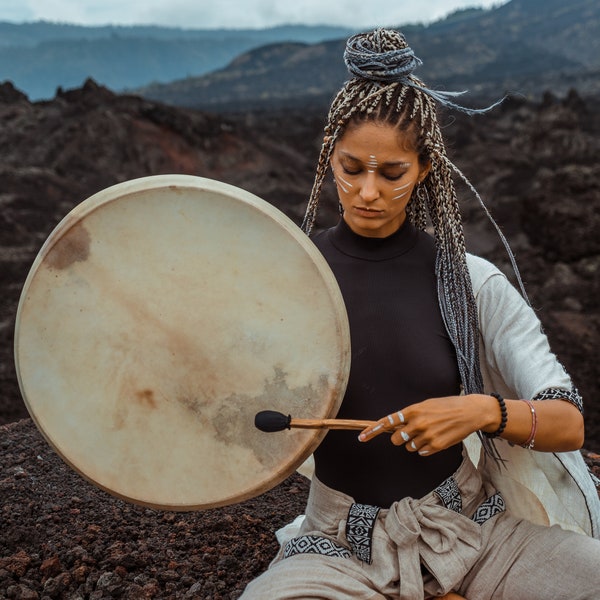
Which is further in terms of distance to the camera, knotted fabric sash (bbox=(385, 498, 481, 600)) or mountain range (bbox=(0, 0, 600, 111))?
mountain range (bbox=(0, 0, 600, 111))

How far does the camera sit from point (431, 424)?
1.51 m

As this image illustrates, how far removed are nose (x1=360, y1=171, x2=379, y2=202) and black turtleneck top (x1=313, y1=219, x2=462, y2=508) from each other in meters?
0.15

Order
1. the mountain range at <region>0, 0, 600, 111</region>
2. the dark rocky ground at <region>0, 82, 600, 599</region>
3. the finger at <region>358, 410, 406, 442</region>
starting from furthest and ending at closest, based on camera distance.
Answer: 1. the mountain range at <region>0, 0, 600, 111</region>
2. the dark rocky ground at <region>0, 82, 600, 599</region>
3. the finger at <region>358, 410, 406, 442</region>

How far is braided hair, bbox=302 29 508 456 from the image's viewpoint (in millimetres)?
1725

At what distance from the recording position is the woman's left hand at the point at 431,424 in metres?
1.50

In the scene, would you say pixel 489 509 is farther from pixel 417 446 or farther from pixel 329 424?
pixel 329 424

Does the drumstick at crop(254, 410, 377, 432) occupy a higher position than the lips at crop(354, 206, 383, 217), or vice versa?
the lips at crop(354, 206, 383, 217)

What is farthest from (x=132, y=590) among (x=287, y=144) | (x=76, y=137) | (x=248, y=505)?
(x=287, y=144)

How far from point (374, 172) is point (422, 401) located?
520 mm

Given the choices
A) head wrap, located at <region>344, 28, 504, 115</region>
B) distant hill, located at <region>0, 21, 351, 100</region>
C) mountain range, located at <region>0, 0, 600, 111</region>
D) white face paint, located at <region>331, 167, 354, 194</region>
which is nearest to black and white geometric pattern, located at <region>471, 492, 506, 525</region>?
white face paint, located at <region>331, 167, 354, 194</region>

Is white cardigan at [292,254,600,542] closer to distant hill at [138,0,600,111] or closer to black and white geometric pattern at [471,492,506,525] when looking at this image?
black and white geometric pattern at [471,492,506,525]

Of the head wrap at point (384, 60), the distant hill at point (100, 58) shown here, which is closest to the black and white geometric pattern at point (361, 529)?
the head wrap at point (384, 60)

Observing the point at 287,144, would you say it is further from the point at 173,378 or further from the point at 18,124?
the point at 173,378

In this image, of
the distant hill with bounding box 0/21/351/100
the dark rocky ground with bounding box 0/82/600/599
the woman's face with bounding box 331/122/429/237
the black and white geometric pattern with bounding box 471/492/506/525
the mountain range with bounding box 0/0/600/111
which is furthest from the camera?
the distant hill with bounding box 0/21/351/100
